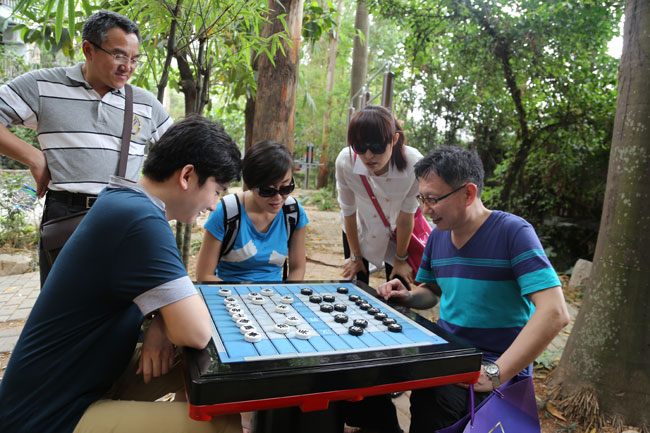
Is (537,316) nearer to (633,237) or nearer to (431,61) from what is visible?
(633,237)

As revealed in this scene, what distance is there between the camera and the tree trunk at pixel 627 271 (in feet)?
8.81

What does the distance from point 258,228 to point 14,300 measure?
140 inches

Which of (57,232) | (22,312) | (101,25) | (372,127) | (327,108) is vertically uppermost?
(327,108)

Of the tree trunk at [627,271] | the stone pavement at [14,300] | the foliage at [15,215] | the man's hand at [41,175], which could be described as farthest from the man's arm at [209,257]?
the foliage at [15,215]

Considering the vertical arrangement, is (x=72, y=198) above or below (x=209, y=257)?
above

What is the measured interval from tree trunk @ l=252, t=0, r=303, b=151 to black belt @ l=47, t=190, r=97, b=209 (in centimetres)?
151

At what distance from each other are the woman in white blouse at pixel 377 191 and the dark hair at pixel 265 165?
0.49 metres

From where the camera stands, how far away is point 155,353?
1.58 m

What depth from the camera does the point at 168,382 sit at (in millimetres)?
1772

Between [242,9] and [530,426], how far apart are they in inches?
102

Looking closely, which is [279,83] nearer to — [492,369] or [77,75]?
[77,75]

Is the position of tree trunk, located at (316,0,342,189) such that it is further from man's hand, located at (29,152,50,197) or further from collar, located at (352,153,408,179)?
man's hand, located at (29,152,50,197)

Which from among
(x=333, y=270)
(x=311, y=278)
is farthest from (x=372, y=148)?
(x=333, y=270)

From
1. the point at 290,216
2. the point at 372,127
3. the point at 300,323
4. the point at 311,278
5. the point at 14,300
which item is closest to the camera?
the point at 300,323
